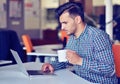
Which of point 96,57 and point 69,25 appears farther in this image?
point 69,25

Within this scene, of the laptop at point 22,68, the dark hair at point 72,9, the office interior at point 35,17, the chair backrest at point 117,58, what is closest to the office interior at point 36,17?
the office interior at point 35,17

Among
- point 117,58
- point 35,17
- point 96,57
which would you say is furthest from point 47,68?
point 35,17

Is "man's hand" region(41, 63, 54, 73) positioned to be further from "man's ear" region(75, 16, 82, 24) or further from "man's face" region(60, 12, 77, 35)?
"man's ear" region(75, 16, 82, 24)

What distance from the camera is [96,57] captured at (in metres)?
2.43

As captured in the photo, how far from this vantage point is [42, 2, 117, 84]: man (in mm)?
2363

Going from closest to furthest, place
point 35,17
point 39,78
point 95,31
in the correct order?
point 39,78
point 95,31
point 35,17

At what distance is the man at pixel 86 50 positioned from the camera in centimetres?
236

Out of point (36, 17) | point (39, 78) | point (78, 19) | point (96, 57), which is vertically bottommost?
point (39, 78)

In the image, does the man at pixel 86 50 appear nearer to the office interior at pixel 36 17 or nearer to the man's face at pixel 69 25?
the man's face at pixel 69 25

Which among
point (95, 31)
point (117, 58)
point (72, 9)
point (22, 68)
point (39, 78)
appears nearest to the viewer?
point (39, 78)

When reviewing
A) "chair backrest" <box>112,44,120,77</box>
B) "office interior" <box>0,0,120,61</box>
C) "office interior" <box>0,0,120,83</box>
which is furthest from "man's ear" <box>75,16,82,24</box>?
"office interior" <box>0,0,120,61</box>

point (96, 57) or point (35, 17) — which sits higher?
point (35, 17)

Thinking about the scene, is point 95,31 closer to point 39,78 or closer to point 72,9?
point 72,9

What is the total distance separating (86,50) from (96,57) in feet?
0.44
